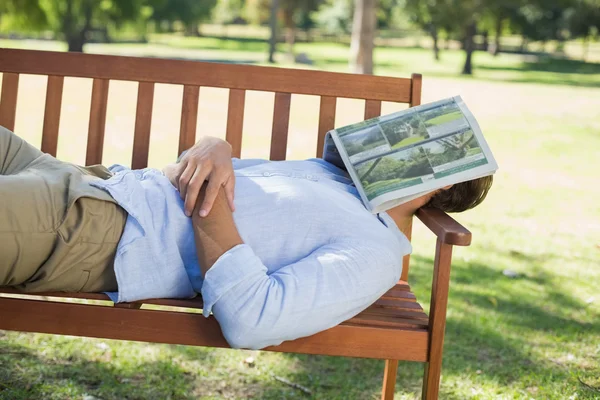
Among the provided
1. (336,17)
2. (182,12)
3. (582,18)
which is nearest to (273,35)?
(582,18)

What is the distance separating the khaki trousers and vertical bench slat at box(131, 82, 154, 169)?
0.77 metres

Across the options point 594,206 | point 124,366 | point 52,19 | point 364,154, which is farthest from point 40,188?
point 52,19

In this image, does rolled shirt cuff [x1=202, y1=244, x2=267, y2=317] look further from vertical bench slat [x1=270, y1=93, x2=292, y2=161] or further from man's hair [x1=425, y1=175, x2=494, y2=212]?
vertical bench slat [x1=270, y1=93, x2=292, y2=161]

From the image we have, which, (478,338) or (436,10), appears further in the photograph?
(436,10)

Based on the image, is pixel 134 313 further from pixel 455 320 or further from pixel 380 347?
pixel 455 320

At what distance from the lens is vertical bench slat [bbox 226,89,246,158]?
2.98m

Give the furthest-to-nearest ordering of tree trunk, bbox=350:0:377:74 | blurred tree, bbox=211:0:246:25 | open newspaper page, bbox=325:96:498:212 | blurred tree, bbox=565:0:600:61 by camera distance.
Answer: blurred tree, bbox=211:0:246:25
blurred tree, bbox=565:0:600:61
tree trunk, bbox=350:0:377:74
open newspaper page, bbox=325:96:498:212

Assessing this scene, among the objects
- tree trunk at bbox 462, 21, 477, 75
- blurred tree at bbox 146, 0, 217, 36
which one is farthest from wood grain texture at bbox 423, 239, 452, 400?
blurred tree at bbox 146, 0, 217, 36

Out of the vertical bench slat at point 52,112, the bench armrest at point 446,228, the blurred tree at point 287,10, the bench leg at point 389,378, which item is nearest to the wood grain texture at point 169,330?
the bench armrest at point 446,228

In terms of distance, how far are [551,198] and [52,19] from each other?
68.9 ft

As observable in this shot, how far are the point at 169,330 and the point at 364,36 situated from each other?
15.8m

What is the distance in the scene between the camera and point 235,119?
2.98m

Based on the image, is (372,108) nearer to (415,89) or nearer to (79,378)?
(415,89)

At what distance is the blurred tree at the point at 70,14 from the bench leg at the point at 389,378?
21.8 metres
